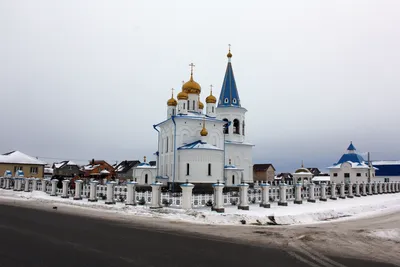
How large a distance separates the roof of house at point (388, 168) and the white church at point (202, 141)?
27.8 meters

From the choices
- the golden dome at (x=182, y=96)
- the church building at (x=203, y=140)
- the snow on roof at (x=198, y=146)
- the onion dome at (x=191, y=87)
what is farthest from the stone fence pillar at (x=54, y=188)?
→ the onion dome at (x=191, y=87)

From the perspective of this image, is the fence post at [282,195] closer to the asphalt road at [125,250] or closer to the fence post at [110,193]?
the fence post at [110,193]

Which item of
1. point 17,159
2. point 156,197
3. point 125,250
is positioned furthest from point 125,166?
point 125,250

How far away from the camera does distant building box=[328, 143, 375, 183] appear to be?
143 ft

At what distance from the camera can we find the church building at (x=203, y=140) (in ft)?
85.6

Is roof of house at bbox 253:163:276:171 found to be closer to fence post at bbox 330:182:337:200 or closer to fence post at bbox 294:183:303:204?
fence post at bbox 330:182:337:200

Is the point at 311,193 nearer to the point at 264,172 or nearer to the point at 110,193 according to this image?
the point at 110,193

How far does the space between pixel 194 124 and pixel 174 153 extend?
3200 mm

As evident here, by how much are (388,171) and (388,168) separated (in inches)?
22.6

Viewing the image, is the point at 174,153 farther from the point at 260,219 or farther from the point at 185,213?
the point at 260,219

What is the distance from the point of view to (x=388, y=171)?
51344 millimetres

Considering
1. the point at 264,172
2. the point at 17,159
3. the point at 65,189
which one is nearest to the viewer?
the point at 65,189

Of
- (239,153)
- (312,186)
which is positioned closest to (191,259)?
(312,186)

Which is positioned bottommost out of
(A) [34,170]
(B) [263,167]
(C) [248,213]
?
(C) [248,213]
